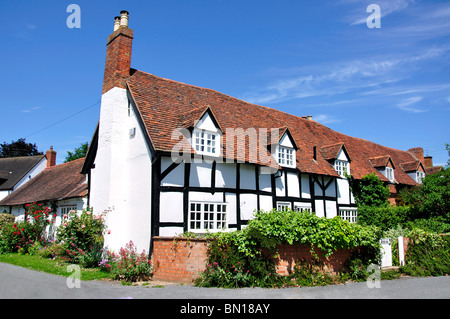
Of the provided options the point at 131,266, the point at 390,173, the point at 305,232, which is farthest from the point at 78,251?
the point at 390,173

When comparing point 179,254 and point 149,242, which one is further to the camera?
point 149,242

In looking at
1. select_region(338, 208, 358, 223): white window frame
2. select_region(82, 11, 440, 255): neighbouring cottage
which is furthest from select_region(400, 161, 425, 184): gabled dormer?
select_region(82, 11, 440, 255): neighbouring cottage

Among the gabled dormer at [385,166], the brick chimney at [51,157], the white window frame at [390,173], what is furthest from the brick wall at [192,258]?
the brick chimney at [51,157]

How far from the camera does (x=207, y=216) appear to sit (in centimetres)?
1373

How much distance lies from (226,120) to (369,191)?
10371 mm

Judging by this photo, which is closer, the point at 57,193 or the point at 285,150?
the point at 285,150

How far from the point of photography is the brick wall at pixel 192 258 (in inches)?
417

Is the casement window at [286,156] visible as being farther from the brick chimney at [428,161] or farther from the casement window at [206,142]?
the brick chimney at [428,161]

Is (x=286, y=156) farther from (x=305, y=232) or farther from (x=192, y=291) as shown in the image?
(x=192, y=291)

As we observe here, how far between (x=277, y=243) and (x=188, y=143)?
5432 mm

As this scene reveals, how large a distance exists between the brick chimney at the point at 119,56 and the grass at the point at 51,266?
291 inches

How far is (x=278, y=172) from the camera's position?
16.4 m
